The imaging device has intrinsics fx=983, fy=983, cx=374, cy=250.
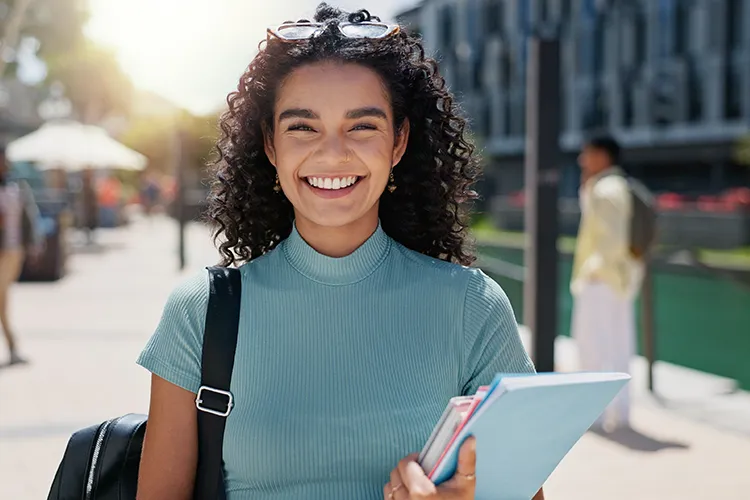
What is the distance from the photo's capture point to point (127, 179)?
85312 mm

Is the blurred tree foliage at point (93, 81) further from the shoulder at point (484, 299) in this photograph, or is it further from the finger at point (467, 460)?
the finger at point (467, 460)

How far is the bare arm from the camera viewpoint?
184 cm

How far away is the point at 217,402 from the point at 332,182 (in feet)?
1.56

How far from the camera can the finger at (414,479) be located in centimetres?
147

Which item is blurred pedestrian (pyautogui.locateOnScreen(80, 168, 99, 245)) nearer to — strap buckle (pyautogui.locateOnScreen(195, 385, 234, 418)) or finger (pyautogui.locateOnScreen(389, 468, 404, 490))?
strap buckle (pyautogui.locateOnScreen(195, 385, 234, 418))

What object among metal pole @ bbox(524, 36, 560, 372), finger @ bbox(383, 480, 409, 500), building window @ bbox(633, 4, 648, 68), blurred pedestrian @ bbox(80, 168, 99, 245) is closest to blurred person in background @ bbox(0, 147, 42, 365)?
metal pole @ bbox(524, 36, 560, 372)

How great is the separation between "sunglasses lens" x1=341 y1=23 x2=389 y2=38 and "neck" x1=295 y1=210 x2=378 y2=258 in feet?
1.21

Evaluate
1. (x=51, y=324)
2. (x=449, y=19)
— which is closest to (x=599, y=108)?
(x=449, y=19)

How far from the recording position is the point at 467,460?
1455 mm

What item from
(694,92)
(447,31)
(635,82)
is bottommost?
(694,92)

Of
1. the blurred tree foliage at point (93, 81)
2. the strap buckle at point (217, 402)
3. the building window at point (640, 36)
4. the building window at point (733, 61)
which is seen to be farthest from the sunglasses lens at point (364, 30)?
the building window at point (640, 36)

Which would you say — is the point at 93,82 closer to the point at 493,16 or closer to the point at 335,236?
the point at 493,16

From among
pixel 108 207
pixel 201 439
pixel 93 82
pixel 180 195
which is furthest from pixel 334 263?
pixel 93 82

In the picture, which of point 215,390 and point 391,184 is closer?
point 215,390
